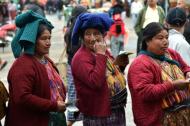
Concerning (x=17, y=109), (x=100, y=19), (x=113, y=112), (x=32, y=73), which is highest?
(x=100, y=19)

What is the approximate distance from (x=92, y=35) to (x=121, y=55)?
34cm

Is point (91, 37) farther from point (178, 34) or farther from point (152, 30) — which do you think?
point (178, 34)

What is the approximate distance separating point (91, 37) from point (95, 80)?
46 centimetres

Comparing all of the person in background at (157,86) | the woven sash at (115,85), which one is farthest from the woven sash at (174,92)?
the woven sash at (115,85)

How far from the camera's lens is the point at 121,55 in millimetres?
4496

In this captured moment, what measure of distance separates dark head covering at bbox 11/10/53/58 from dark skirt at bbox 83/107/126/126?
36.0 inches

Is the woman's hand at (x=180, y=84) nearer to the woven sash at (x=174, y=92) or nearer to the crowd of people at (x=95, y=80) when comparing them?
the crowd of people at (x=95, y=80)

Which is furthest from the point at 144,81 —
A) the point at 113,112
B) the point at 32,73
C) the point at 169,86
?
the point at 32,73

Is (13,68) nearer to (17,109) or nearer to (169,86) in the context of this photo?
(17,109)

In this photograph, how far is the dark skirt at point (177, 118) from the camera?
164 inches

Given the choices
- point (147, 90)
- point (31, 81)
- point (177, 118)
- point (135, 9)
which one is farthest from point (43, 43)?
point (135, 9)

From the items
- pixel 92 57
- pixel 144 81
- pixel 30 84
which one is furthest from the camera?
pixel 92 57

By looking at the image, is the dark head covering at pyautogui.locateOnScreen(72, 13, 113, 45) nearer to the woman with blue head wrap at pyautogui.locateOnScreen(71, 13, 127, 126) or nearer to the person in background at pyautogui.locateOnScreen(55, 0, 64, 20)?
the woman with blue head wrap at pyautogui.locateOnScreen(71, 13, 127, 126)

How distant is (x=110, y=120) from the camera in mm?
4402
